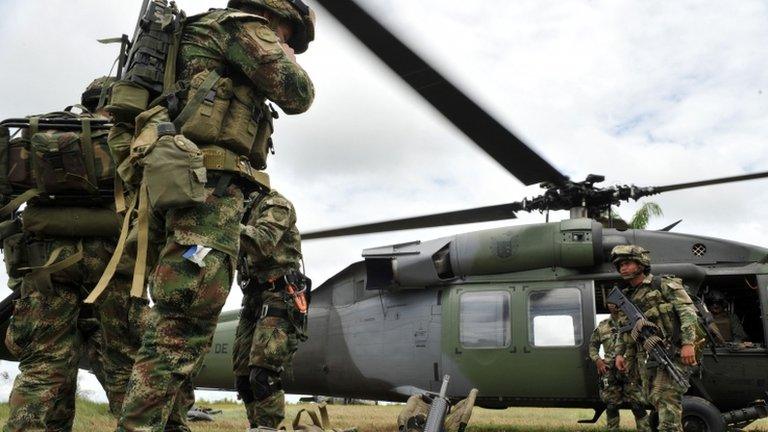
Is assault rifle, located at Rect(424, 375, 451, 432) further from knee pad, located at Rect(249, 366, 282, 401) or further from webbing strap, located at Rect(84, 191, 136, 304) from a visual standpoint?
webbing strap, located at Rect(84, 191, 136, 304)

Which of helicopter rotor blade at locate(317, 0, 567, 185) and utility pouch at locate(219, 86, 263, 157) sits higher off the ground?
helicopter rotor blade at locate(317, 0, 567, 185)

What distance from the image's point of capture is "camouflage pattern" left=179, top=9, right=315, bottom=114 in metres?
2.75

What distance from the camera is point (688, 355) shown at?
5363 millimetres

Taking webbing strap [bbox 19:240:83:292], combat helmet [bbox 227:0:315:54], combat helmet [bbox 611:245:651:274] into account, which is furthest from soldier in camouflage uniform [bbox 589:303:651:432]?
webbing strap [bbox 19:240:83:292]

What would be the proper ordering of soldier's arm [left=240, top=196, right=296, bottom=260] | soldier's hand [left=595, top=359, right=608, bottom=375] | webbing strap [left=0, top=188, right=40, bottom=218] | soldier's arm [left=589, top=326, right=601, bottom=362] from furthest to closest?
1. soldier's arm [left=589, top=326, right=601, bottom=362]
2. soldier's hand [left=595, top=359, right=608, bottom=375]
3. soldier's arm [left=240, top=196, right=296, bottom=260]
4. webbing strap [left=0, top=188, right=40, bottom=218]

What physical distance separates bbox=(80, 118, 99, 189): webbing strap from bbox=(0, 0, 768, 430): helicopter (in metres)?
4.08

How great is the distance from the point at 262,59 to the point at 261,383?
258 cm

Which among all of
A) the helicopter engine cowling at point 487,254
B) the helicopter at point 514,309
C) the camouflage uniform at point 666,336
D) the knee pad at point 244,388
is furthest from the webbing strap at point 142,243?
the helicopter engine cowling at point 487,254

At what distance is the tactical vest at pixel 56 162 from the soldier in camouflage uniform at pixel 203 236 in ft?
2.89

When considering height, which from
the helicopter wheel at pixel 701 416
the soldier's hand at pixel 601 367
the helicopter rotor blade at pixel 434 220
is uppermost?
the helicopter rotor blade at pixel 434 220

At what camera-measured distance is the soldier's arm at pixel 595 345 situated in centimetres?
683

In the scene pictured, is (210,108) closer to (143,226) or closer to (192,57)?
(192,57)

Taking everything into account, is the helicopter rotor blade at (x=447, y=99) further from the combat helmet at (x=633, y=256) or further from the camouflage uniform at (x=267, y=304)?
the camouflage uniform at (x=267, y=304)

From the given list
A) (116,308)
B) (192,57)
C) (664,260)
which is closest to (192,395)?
(116,308)
